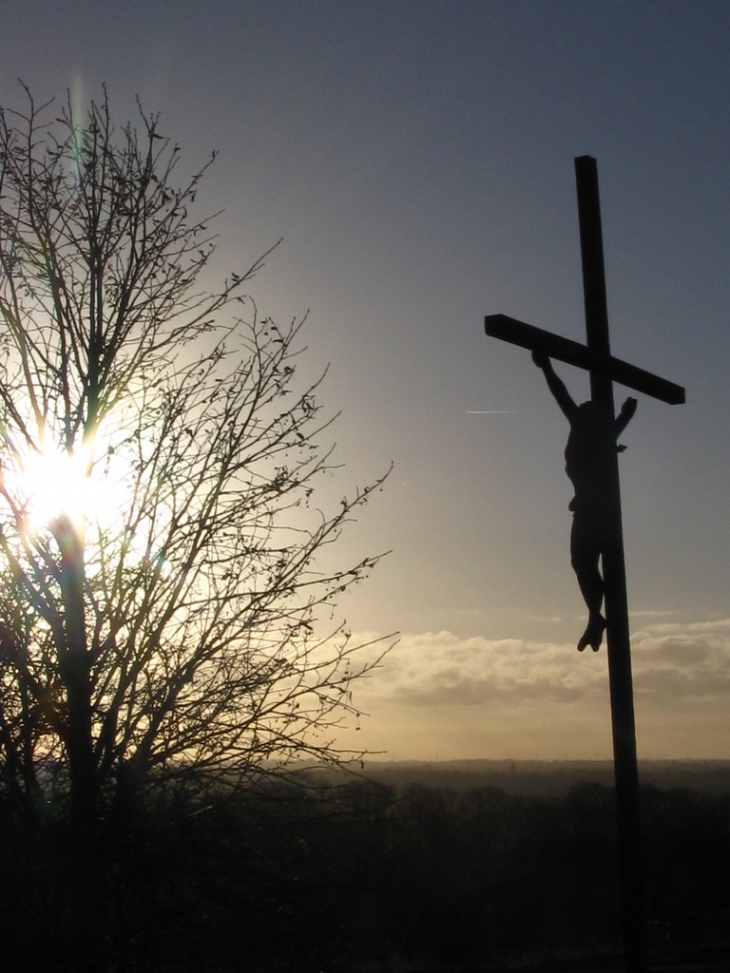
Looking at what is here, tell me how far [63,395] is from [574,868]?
4291cm

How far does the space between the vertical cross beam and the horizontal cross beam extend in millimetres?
41

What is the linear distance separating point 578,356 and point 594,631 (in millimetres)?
1172

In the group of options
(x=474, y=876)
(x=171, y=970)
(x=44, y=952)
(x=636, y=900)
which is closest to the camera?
(x=636, y=900)

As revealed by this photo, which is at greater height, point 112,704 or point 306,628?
point 306,628

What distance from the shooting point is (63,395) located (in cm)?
668

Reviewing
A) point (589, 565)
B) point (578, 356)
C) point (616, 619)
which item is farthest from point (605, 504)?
point (578, 356)

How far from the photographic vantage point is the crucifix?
4.00 metres

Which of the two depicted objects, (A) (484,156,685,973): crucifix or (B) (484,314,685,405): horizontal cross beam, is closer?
(A) (484,156,685,973): crucifix

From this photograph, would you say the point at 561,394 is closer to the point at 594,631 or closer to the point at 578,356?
the point at 578,356

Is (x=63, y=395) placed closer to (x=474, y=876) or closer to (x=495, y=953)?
(x=495, y=953)

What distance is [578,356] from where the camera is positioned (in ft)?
15.0

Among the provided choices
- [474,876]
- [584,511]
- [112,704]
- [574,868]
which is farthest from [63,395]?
[574,868]

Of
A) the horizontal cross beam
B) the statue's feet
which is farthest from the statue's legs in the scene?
the horizontal cross beam

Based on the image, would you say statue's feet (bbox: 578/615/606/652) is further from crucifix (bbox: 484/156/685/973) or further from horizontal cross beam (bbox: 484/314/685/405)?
horizontal cross beam (bbox: 484/314/685/405)
